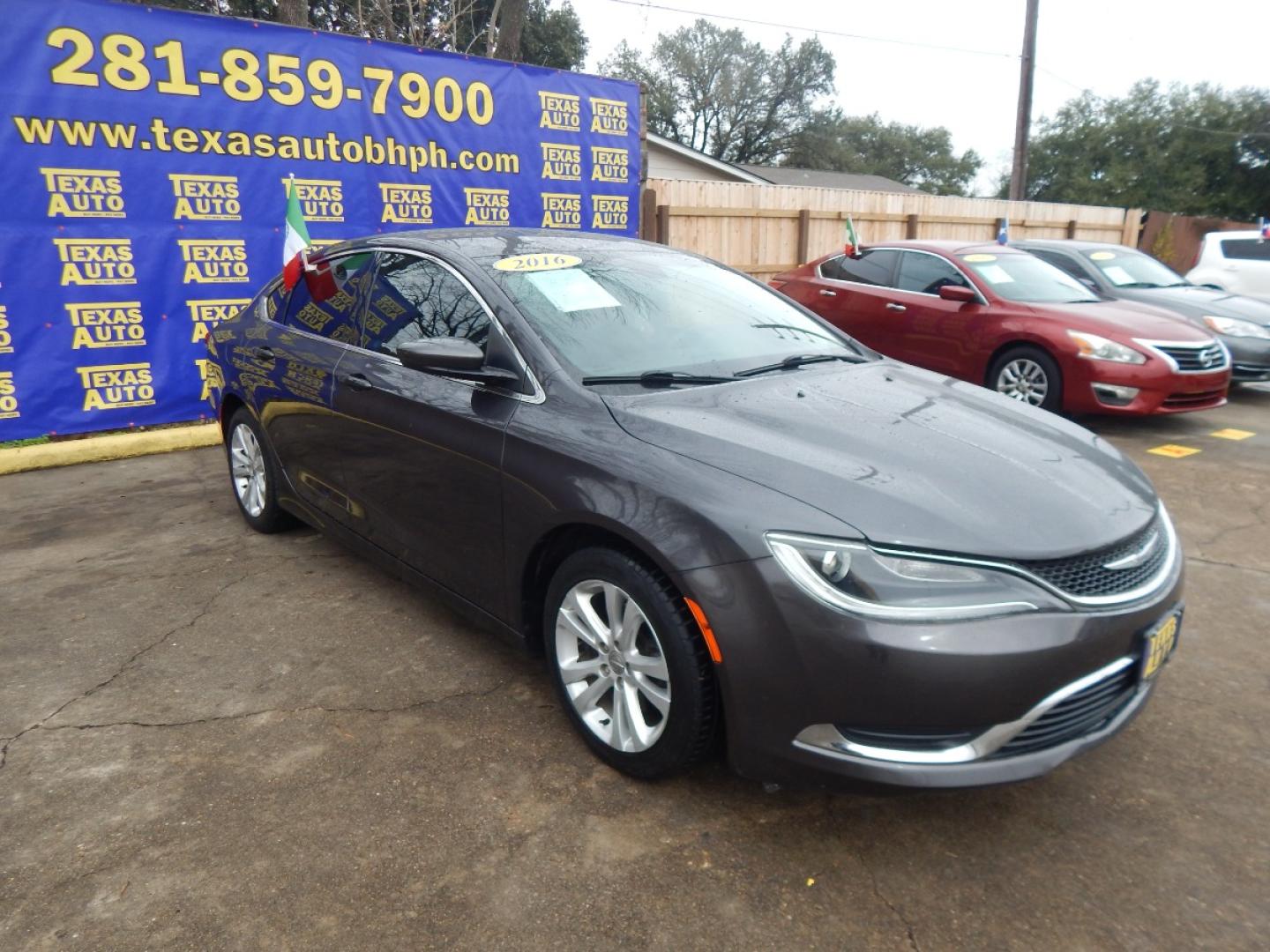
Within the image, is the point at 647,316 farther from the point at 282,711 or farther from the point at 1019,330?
the point at 1019,330

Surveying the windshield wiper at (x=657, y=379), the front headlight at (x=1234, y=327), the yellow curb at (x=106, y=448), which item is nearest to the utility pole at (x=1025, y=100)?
the front headlight at (x=1234, y=327)

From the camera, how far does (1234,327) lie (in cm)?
806

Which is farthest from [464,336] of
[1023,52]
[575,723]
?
[1023,52]

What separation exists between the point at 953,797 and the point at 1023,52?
61.5 ft

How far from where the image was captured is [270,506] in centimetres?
453

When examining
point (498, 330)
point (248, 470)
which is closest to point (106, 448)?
point (248, 470)

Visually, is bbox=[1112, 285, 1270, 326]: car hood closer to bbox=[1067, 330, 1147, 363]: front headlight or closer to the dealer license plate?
bbox=[1067, 330, 1147, 363]: front headlight

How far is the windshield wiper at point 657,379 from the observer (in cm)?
279

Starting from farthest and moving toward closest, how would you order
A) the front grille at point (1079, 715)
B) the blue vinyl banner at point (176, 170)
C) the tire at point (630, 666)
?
the blue vinyl banner at point (176, 170) → the tire at point (630, 666) → the front grille at point (1079, 715)

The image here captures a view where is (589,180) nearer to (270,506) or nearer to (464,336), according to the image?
(270,506)

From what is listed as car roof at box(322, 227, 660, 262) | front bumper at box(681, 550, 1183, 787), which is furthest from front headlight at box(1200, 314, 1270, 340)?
front bumper at box(681, 550, 1183, 787)

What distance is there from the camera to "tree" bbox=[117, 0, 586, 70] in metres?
15.7

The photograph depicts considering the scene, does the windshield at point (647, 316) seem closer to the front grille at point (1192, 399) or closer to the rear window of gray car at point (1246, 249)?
the front grille at point (1192, 399)

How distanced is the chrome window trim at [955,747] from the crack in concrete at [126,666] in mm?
2488
